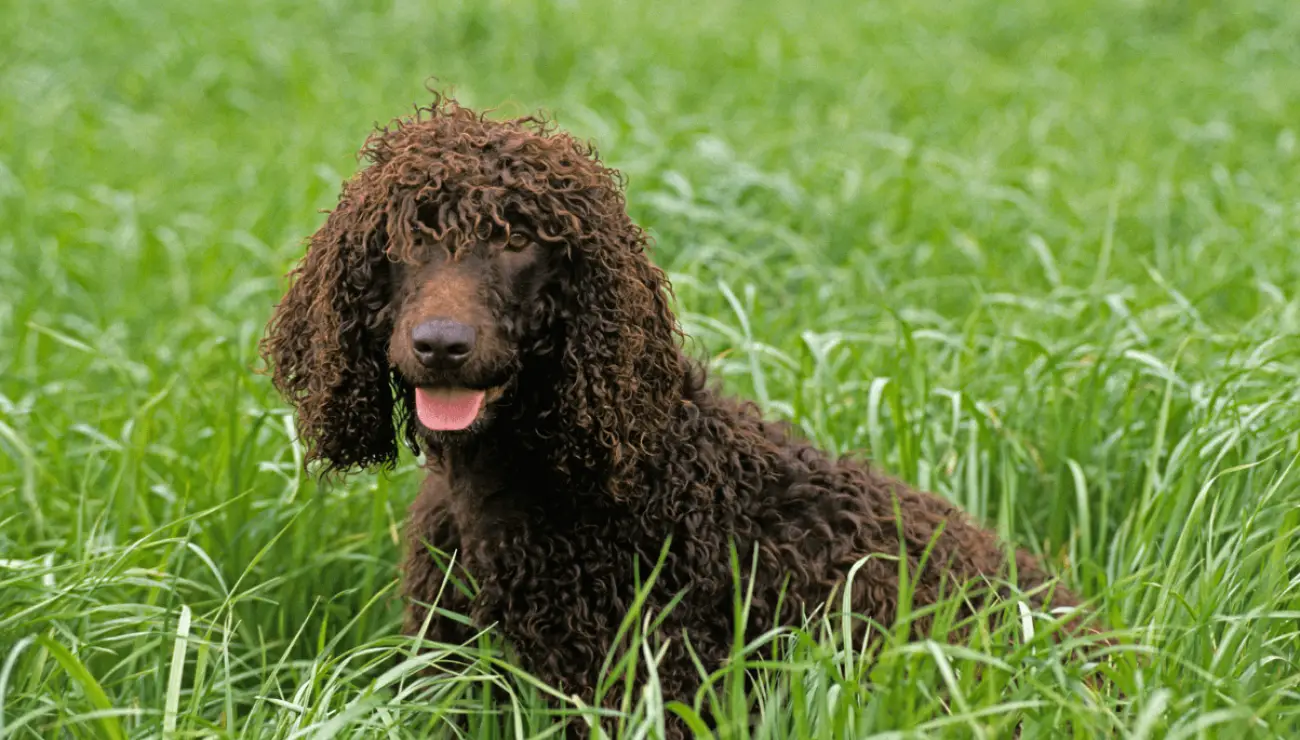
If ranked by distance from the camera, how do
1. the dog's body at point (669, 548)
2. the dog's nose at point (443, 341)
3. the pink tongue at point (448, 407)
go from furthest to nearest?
1. the dog's body at point (669, 548)
2. the pink tongue at point (448, 407)
3. the dog's nose at point (443, 341)

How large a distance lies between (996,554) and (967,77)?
24.0 feet

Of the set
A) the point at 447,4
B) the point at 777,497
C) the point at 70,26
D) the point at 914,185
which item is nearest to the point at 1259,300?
the point at 914,185

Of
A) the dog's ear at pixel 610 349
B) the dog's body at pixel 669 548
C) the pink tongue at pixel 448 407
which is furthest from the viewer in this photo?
the dog's body at pixel 669 548

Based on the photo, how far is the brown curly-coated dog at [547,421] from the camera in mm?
2496

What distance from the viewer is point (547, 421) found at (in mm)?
2648

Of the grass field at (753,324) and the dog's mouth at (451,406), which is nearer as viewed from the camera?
the dog's mouth at (451,406)

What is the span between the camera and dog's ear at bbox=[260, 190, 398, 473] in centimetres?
261

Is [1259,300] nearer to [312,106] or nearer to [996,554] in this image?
[996,554]

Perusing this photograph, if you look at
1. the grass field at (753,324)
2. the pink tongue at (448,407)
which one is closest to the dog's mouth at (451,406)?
the pink tongue at (448,407)

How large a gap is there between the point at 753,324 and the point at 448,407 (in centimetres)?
222

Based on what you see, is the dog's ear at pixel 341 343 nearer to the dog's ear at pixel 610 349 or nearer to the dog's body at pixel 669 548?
the dog's body at pixel 669 548

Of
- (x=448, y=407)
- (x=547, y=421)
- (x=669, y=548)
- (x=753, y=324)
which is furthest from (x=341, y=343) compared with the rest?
(x=753, y=324)

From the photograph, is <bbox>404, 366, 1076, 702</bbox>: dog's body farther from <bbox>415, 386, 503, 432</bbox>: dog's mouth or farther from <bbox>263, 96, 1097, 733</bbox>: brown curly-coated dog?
<bbox>415, 386, 503, 432</bbox>: dog's mouth

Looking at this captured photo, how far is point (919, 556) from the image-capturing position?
2896mm
